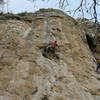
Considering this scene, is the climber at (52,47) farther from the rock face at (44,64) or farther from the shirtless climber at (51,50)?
the rock face at (44,64)

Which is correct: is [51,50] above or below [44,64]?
above

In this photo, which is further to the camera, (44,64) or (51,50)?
(51,50)

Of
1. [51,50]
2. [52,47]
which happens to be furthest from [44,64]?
[52,47]

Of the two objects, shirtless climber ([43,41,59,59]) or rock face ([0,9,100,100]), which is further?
shirtless climber ([43,41,59,59])

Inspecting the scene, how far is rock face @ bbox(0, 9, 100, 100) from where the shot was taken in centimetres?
1123

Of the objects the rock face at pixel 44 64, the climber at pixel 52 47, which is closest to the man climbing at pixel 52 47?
the climber at pixel 52 47

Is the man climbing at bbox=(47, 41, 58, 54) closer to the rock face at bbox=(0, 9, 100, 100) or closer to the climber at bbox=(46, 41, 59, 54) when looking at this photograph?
the climber at bbox=(46, 41, 59, 54)

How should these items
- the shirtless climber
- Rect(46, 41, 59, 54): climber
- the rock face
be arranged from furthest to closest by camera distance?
Rect(46, 41, 59, 54): climber < the shirtless climber < the rock face

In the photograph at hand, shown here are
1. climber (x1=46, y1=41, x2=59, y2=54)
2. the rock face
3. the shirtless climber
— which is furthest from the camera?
climber (x1=46, y1=41, x2=59, y2=54)

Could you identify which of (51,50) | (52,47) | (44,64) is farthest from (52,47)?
(44,64)

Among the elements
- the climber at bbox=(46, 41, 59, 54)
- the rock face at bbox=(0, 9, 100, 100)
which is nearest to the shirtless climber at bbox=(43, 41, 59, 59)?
the climber at bbox=(46, 41, 59, 54)

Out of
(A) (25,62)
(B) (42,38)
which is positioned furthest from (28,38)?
(A) (25,62)

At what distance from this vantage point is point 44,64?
40.0 feet

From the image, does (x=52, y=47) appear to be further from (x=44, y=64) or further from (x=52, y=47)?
(x=44, y=64)
